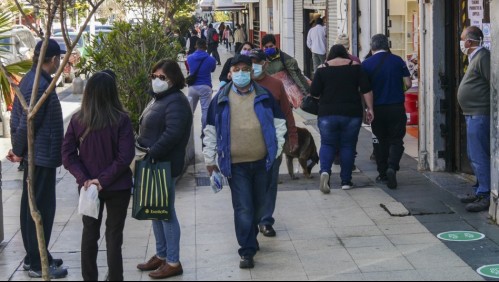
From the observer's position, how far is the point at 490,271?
7211 mm

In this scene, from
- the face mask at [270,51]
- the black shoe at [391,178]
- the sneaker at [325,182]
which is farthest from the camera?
the face mask at [270,51]

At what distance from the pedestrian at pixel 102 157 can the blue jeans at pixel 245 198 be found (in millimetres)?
1114

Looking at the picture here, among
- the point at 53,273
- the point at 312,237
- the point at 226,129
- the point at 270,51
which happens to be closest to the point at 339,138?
the point at 270,51

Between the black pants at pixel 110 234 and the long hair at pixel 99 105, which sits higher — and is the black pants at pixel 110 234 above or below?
below

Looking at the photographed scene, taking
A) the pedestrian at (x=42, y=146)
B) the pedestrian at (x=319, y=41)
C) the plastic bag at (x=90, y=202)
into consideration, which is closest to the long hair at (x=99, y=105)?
the plastic bag at (x=90, y=202)

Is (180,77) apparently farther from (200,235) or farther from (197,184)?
(197,184)

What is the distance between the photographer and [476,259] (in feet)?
24.9

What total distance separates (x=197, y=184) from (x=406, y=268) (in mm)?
4383

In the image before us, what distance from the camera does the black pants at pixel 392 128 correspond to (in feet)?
34.9

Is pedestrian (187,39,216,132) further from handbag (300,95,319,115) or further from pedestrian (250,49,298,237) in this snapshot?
pedestrian (250,49,298,237)

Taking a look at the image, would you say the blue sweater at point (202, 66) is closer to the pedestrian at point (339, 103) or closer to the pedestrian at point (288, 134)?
the pedestrian at point (339, 103)

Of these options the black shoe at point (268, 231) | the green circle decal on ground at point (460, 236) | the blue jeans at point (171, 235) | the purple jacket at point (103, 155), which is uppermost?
the purple jacket at point (103, 155)

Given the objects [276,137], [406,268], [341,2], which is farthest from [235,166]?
[341,2]

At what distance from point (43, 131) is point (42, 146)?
117mm
